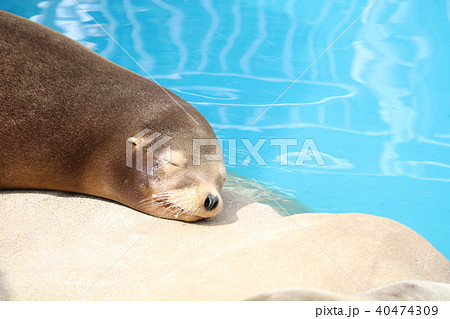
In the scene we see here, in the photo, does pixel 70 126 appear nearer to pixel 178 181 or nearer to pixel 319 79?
pixel 178 181

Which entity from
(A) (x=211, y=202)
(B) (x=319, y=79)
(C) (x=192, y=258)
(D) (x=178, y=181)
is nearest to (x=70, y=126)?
(D) (x=178, y=181)

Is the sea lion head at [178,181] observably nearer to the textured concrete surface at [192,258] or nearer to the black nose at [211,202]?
the black nose at [211,202]

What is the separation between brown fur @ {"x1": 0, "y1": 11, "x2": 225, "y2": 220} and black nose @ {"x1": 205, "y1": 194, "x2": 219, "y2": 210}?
6 centimetres

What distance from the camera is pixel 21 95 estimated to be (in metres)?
2.94

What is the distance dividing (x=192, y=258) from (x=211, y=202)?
899 millimetres

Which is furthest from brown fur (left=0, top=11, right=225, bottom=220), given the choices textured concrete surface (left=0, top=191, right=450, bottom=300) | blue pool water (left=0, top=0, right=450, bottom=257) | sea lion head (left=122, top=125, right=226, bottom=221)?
blue pool water (left=0, top=0, right=450, bottom=257)

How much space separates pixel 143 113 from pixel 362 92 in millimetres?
4160

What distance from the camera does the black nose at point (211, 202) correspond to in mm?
2883

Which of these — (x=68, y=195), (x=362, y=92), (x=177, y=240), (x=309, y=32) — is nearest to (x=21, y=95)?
(x=68, y=195)

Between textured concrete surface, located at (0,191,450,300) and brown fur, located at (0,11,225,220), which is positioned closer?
textured concrete surface, located at (0,191,450,300)

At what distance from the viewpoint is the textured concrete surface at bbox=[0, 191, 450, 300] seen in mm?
1572

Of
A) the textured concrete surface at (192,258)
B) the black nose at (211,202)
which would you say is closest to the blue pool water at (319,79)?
the black nose at (211,202)

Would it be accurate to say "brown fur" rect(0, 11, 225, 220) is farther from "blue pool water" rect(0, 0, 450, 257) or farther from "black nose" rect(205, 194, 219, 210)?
"blue pool water" rect(0, 0, 450, 257)

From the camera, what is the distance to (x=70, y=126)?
120 inches
